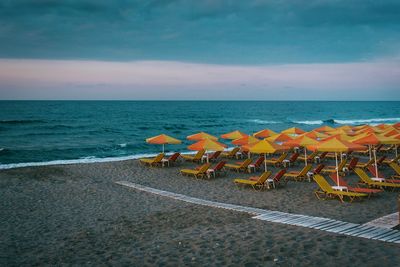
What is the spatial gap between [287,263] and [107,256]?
10.2 feet

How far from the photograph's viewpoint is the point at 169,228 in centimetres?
838

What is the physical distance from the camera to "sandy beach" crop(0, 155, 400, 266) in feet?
21.1

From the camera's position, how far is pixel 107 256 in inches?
266

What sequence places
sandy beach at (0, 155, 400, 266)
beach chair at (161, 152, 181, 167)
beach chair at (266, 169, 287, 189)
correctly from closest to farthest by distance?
sandy beach at (0, 155, 400, 266) → beach chair at (266, 169, 287, 189) → beach chair at (161, 152, 181, 167)

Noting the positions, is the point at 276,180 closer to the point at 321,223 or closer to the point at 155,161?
the point at 321,223

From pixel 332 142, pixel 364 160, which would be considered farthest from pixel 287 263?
pixel 364 160

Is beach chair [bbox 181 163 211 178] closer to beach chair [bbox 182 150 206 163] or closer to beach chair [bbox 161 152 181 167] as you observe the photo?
beach chair [bbox 161 152 181 167]

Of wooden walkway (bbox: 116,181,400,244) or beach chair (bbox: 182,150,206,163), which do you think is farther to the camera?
beach chair (bbox: 182,150,206,163)

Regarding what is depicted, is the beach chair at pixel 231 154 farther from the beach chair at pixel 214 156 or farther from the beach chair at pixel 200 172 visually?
the beach chair at pixel 200 172

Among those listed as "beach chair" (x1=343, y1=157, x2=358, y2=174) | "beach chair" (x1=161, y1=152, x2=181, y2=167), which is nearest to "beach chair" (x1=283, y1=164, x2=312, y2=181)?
"beach chair" (x1=343, y1=157, x2=358, y2=174)

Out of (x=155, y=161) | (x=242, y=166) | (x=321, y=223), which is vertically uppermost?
(x=321, y=223)

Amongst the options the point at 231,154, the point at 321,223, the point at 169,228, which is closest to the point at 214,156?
the point at 231,154

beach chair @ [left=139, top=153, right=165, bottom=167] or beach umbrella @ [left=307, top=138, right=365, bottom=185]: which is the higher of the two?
beach umbrella @ [left=307, top=138, right=365, bottom=185]

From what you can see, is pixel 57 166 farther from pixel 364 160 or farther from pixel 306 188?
pixel 364 160
